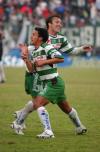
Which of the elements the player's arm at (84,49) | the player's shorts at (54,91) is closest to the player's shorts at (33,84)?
the player's shorts at (54,91)

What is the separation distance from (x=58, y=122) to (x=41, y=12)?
24914 millimetres

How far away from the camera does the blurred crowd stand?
36.6 m

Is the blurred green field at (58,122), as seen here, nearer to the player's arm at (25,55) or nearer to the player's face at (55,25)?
the player's arm at (25,55)

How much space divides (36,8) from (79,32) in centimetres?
407

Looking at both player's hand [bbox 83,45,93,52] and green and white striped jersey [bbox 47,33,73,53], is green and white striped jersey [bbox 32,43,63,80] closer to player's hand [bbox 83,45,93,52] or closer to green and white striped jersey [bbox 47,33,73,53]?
green and white striped jersey [bbox 47,33,73,53]

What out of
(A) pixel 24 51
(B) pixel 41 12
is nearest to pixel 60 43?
(A) pixel 24 51

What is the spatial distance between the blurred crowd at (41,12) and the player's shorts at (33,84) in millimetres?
23733

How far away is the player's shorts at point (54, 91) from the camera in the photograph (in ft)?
38.8

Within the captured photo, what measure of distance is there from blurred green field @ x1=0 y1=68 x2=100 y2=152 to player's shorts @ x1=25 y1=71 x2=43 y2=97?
777 millimetres

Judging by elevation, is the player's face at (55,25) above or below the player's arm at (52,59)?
above

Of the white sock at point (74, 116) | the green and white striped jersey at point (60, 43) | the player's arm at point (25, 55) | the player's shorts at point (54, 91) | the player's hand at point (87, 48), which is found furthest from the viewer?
the green and white striped jersey at point (60, 43)

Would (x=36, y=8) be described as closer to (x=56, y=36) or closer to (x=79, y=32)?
(x=79, y=32)

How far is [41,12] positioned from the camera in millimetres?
38719

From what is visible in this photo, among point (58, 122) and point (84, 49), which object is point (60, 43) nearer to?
point (84, 49)
